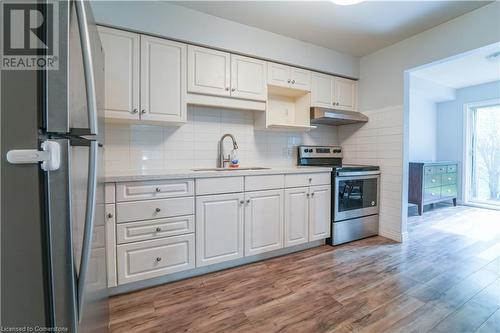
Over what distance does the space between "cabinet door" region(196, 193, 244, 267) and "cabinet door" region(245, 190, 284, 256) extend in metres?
0.08

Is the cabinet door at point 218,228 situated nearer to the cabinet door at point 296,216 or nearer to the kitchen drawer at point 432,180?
the cabinet door at point 296,216

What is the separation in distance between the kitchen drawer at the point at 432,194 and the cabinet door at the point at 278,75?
3.33 metres

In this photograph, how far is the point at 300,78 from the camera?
277 cm

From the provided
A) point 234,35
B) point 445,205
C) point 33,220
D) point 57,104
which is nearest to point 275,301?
point 33,220

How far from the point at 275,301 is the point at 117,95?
6.56 ft

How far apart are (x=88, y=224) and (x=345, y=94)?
10.4 feet

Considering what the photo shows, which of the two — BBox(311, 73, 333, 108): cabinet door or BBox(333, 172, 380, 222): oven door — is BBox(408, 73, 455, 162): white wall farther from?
BBox(311, 73, 333, 108): cabinet door

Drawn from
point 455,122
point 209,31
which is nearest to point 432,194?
point 455,122

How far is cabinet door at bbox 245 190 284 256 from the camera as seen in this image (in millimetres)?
2203

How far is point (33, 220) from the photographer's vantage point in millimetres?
628

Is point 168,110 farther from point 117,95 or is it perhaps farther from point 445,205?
point 445,205

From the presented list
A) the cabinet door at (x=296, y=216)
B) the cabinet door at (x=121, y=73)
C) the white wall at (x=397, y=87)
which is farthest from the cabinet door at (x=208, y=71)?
the white wall at (x=397, y=87)

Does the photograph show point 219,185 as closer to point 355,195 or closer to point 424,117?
point 355,195

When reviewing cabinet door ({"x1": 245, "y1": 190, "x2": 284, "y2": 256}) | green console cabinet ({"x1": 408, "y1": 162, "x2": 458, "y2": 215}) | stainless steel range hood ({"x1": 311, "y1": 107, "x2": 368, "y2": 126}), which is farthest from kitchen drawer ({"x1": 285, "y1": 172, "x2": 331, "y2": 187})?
green console cabinet ({"x1": 408, "y1": 162, "x2": 458, "y2": 215})
